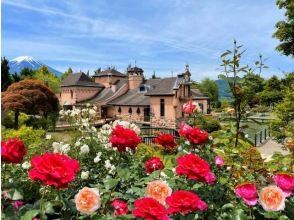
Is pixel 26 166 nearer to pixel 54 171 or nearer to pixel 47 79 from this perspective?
pixel 54 171

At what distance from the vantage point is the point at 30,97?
2739 centimetres

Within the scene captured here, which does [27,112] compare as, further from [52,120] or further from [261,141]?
[261,141]

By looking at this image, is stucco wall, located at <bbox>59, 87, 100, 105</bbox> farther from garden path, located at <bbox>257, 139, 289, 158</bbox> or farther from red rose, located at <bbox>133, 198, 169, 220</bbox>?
red rose, located at <bbox>133, 198, 169, 220</bbox>

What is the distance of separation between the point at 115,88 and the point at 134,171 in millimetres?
47454

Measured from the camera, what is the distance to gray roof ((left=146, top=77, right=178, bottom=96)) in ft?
127

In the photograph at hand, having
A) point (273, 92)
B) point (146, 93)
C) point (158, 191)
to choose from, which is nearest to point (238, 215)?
point (158, 191)

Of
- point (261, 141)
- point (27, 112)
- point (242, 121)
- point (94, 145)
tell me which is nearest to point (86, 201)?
point (242, 121)

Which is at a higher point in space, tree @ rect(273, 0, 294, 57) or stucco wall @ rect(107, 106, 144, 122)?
tree @ rect(273, 0, 294, 57)

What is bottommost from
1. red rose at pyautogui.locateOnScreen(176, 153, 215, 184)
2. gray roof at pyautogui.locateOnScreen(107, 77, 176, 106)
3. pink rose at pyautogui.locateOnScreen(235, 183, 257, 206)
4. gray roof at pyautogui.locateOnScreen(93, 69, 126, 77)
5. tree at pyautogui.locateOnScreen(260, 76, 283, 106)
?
pink rose at pyautogui.locateOnScreen(235, 183, 257, 206)

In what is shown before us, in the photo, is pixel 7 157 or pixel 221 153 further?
pixel 221 153

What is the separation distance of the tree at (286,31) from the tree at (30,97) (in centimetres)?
1624

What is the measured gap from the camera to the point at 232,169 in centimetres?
365

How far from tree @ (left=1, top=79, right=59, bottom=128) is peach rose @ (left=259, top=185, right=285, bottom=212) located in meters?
25.5

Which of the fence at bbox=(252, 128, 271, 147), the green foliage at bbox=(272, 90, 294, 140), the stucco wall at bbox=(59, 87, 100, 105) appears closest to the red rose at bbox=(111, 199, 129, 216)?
the green foliage at bbox=(272, 90, 294, 140)
